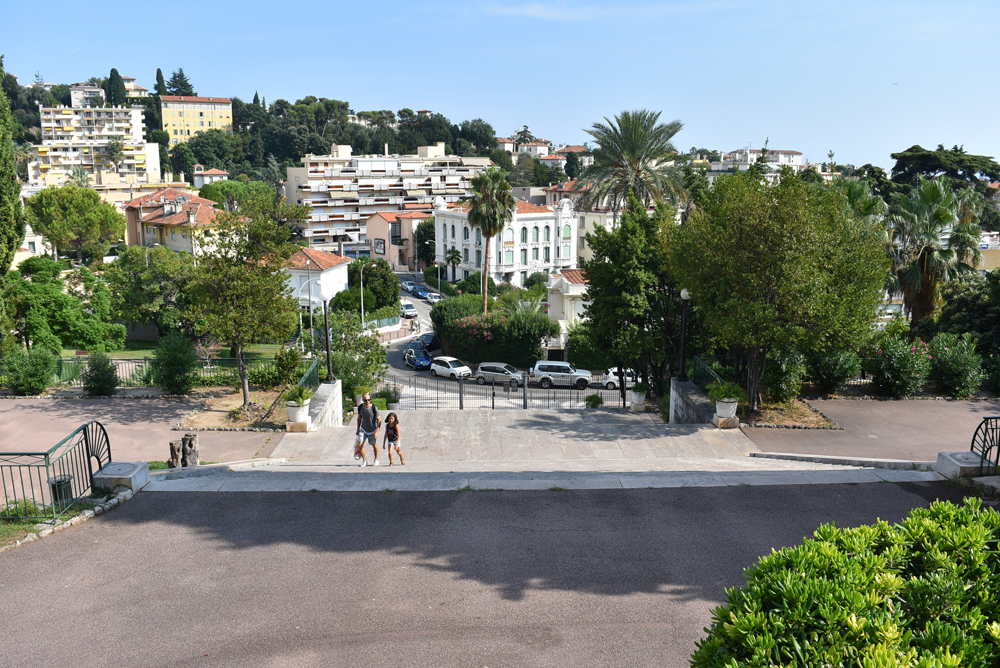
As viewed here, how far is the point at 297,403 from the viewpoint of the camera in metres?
15.6

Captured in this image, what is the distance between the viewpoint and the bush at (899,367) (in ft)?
55.6

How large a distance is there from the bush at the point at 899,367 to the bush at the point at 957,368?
314mm

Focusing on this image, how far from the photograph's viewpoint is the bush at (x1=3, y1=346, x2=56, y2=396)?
59.3ft

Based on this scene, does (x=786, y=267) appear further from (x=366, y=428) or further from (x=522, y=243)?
(x=522, y=243)

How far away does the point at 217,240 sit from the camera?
17938mm

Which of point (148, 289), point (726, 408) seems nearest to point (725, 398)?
point (726, 408)

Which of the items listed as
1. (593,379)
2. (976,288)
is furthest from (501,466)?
(593,379)

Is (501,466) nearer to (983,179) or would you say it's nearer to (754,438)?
(754,438)

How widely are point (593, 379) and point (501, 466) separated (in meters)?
28.0

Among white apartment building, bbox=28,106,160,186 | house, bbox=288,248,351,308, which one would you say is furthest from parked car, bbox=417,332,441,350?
white apartment building, bbox=28,106,160,186

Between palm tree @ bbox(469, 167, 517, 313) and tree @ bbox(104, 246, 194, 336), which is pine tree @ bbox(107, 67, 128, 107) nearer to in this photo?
tree @ bbox(104, 246, 194, 336)

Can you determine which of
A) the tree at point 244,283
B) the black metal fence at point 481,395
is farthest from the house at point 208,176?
the tree at point 244,283

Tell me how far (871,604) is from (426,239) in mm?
85195

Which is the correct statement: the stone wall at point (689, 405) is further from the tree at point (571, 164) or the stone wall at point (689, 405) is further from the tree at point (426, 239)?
the tree at point (571, 164)
